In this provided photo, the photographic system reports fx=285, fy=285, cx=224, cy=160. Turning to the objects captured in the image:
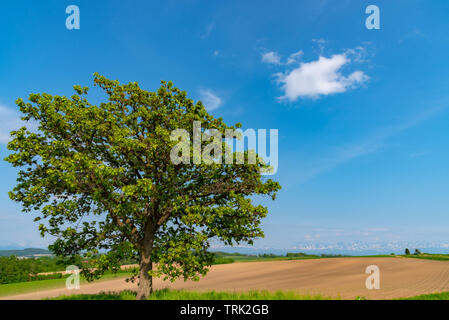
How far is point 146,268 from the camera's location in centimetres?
2247

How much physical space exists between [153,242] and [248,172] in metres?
9.83

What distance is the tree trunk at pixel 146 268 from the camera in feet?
72.5

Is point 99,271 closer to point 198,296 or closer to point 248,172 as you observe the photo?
point 198,296

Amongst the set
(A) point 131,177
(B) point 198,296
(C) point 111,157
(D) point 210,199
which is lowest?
(B) point 198,296

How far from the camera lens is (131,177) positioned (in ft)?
81.0

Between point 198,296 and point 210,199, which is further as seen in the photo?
point 210,199
